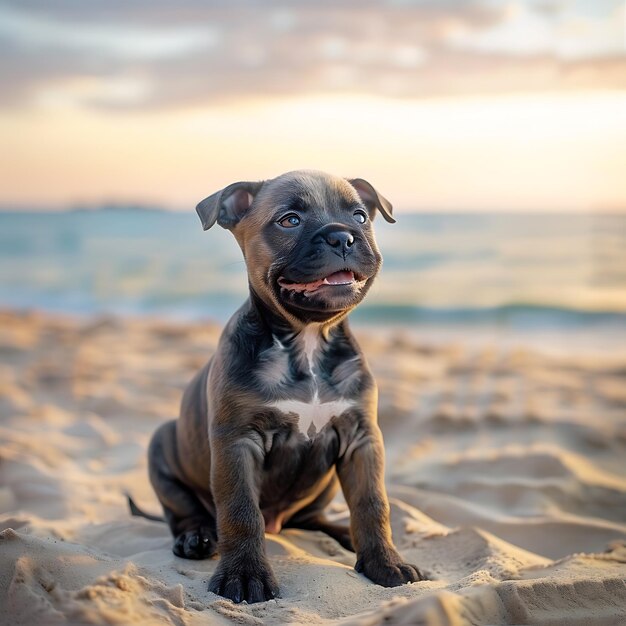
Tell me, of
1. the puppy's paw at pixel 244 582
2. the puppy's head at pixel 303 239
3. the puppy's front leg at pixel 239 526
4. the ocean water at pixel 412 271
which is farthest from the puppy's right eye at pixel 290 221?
the ocean water at pixel 412 271

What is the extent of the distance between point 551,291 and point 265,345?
37.4 ft

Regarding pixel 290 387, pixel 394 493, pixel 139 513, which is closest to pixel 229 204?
pixel 290 387

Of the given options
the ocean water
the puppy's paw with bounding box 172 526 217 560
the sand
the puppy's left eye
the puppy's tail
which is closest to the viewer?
the sand

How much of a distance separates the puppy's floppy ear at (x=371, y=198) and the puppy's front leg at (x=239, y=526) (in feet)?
4.01

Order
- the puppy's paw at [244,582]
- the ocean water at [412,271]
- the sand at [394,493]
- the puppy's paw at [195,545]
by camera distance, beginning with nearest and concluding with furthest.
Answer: the sand at [394,493]
the puppy's paw at [244,582]
the puppy's paw at [195,545]
the ocean water at [412,271]

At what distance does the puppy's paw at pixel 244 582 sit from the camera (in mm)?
3240

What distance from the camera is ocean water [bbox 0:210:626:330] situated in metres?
13.7

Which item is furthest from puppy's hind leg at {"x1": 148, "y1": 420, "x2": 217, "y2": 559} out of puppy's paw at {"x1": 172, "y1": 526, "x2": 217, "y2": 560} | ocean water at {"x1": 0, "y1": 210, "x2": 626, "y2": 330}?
ocean water at {"x1": 0, "y1": 210, "x2": 626, "y2": 330}

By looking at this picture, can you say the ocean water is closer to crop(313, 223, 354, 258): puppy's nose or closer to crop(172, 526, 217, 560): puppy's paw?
crop(172, 526, 217, 560): puppy's paw

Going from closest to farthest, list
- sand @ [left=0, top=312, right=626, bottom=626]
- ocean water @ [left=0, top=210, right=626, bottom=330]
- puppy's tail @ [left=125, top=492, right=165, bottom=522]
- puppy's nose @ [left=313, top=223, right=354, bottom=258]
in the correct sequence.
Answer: sand @ [left=0, top=312, right=626, bottom=626] → puppy's nose @ [left=313, top=223, right=354, bottom=258] → puppy's tail @ [left=125, top=492, right=165, bottom=522] → ocean water @ [left=0, top=210, right=626, bottom=330]

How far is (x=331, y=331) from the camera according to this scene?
12.4ft

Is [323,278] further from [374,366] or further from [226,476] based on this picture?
[374,366]

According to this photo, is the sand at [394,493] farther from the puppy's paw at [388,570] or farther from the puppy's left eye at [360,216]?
the puppy's left eye at [360,216]

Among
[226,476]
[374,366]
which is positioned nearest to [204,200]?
[226,476]
